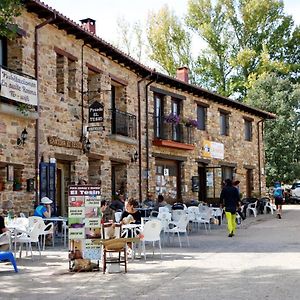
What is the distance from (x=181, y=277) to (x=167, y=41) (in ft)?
101

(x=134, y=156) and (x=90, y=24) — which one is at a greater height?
(x=90, y=24)

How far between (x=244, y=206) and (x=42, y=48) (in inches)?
437

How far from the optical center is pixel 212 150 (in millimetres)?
26297

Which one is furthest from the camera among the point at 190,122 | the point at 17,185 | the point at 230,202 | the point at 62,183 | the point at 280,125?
the point at 280,125

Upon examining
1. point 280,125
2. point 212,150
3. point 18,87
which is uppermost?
point 280,125

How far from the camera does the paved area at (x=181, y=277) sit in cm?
747

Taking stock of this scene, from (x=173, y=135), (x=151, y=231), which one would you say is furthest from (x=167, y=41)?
(x=151, y=231)

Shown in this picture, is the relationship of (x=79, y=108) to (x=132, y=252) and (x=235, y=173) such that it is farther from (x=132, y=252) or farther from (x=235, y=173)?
(x=235, y=173)

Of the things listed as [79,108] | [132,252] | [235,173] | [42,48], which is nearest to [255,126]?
[235,173]

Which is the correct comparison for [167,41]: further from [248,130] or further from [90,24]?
[90,24]

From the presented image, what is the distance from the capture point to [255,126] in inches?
1229

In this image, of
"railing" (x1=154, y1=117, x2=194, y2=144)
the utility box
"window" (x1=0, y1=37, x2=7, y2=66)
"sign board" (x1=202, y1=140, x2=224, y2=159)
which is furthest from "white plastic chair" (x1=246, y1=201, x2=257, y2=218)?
"window" (x1=0, y1=37, x2=7, y2=66)

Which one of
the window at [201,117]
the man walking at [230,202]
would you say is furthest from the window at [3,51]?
the window at [201,117]

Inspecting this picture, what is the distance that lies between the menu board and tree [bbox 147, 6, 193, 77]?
94.5ft
